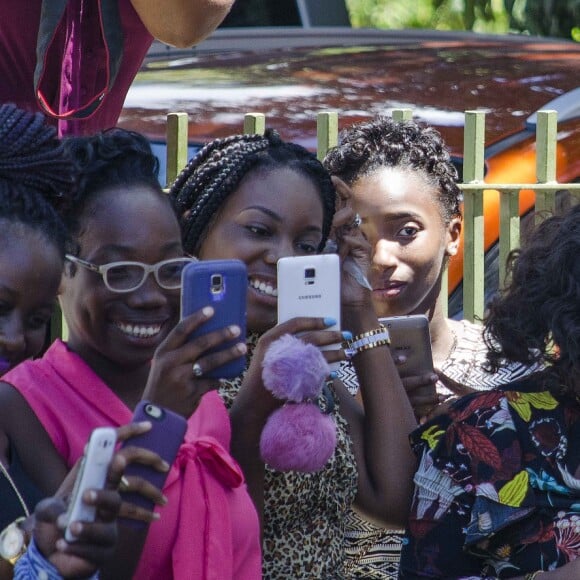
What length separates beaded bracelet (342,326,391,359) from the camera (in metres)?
3.38

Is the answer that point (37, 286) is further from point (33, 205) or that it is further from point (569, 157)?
point (569, 157)

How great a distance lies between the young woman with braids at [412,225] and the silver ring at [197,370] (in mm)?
1380

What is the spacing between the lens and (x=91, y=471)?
82.1 inches

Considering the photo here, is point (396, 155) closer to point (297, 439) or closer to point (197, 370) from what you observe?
point (297, 439)

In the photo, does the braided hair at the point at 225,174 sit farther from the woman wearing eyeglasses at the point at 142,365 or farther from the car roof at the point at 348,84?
the car roof at the point at 348,84

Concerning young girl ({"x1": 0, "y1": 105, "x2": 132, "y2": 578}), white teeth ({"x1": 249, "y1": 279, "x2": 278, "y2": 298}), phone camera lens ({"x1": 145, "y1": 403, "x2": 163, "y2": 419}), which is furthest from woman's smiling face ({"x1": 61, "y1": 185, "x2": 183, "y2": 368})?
phone camera lens ({"x1": 145, "y1": 403, "x2": 163, "y2": 419})

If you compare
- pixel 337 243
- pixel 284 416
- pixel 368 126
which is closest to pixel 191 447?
pixel 284 416

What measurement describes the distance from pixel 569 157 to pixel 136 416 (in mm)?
3914

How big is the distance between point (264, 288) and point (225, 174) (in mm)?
337

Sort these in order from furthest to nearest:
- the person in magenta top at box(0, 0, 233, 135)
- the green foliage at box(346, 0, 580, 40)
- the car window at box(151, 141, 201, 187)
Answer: the green foliage at box(346, 0, 580, 40), the car window at box(151, 141, 201, 187), the person in magenta top at box(0, 0, 233, 135)

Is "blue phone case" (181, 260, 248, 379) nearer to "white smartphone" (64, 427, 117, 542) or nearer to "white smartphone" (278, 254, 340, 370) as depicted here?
"white smartphone" (278, 254, 340, 370)

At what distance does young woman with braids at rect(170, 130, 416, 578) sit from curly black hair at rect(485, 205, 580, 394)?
1.00 feet

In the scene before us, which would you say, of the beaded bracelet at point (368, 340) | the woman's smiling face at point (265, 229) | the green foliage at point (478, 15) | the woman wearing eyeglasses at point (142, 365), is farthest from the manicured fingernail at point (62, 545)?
the green foliage at point (478, 15)

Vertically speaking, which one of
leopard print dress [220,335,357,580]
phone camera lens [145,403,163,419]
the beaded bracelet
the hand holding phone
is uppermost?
phone camera lens [145,403,163,419]
